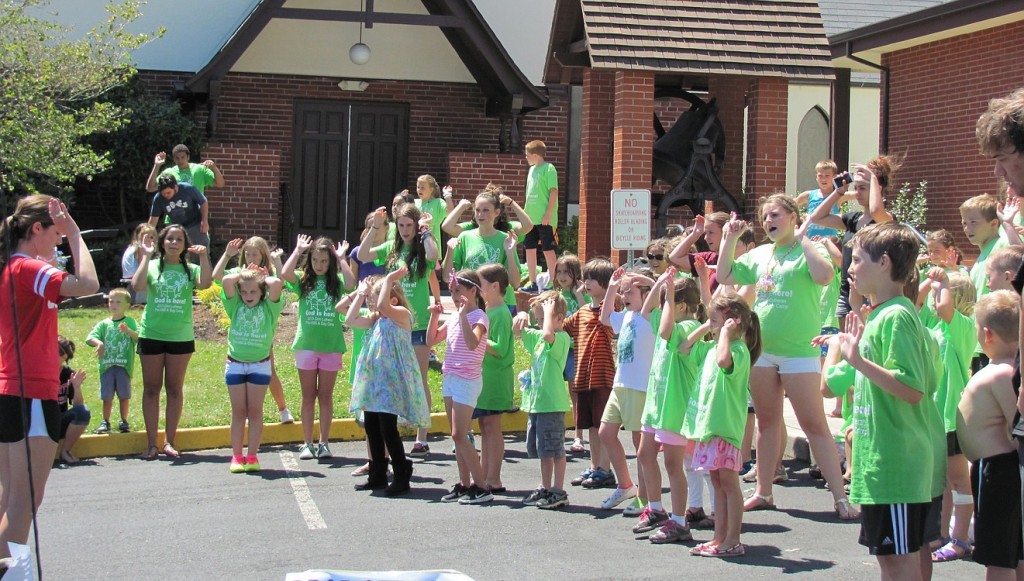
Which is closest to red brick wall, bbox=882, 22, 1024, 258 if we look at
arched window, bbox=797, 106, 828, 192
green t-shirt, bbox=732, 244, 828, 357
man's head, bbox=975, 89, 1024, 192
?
arched window, bbox=797, 106, 828, 192

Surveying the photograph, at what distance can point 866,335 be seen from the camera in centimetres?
475

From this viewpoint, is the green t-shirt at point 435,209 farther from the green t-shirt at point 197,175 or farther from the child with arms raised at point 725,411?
the child with arms raised at point 725,411

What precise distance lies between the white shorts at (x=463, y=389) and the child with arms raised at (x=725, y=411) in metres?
1.75

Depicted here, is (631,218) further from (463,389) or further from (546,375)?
(463,389)

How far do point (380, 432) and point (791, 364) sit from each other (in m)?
2.81

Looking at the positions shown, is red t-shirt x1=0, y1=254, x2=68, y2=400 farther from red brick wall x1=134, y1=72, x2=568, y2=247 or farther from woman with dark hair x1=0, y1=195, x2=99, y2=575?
red brick wall x1=134, y1=72, x2=568, y2=247

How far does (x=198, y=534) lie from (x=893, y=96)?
14187mm

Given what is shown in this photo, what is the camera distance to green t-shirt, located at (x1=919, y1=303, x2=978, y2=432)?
607 centimetres

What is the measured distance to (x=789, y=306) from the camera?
6879 mm

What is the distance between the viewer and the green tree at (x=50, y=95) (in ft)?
47.0

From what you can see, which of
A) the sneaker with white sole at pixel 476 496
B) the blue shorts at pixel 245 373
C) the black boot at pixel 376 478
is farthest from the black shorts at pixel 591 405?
the blue shorts at pixel 245 373

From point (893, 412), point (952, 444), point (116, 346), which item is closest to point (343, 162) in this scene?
point (116, 346)

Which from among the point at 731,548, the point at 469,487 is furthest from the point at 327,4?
the point at 731,548

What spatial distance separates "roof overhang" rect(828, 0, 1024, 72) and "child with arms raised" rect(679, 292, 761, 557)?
9778 mm
